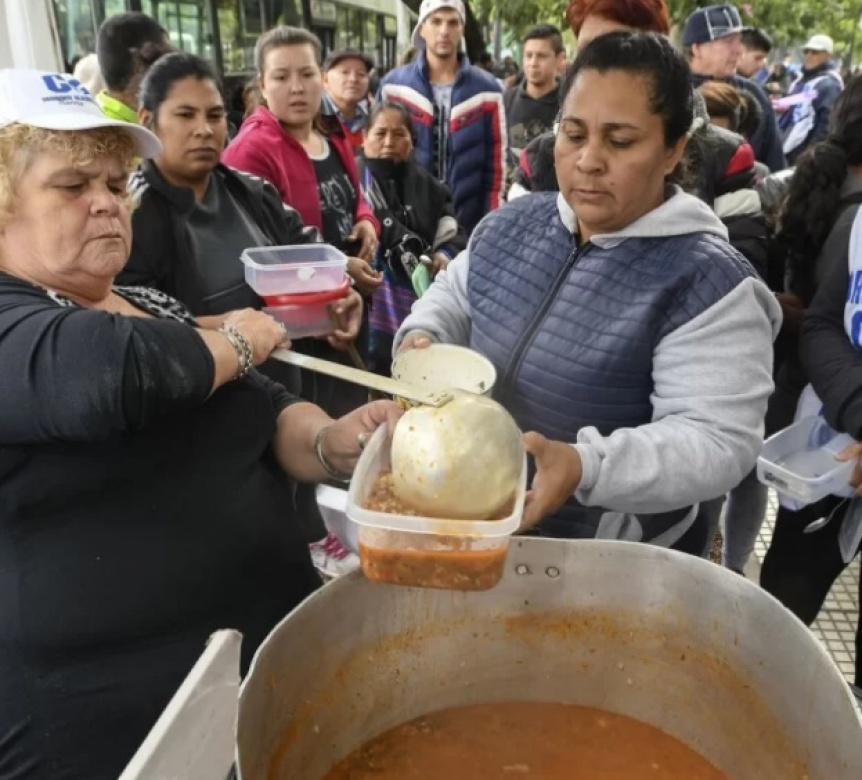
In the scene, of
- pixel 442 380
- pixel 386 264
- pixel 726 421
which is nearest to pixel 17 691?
pixel 442 380

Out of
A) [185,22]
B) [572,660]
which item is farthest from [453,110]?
[572,660]

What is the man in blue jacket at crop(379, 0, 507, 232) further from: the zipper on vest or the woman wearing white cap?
the woman wearing white cap

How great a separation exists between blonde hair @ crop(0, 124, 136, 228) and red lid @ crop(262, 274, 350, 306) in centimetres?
98

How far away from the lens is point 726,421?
1.21 metres

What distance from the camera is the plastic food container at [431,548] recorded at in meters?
0.86

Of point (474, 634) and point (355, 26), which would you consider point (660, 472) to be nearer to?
point (474, 634)

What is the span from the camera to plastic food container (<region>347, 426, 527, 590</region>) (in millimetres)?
857

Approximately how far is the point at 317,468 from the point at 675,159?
863 millimetres

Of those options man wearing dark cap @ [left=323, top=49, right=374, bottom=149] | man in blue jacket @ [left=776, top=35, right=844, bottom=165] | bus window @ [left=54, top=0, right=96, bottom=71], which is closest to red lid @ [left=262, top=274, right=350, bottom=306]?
man wearing dark cap @ [left=323, top=49, right=374, bottom=149]

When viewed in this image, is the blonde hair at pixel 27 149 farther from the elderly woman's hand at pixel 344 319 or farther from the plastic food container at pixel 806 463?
the plastic food container at pixel 806 463

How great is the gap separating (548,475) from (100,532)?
2.15 ft

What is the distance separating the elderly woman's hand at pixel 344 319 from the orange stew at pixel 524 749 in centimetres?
133

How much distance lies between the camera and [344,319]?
230 centimetres

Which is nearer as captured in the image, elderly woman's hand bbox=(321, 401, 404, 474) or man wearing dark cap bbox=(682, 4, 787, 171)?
elderly woman's hand bbox=(321, 401, 404, 474)
